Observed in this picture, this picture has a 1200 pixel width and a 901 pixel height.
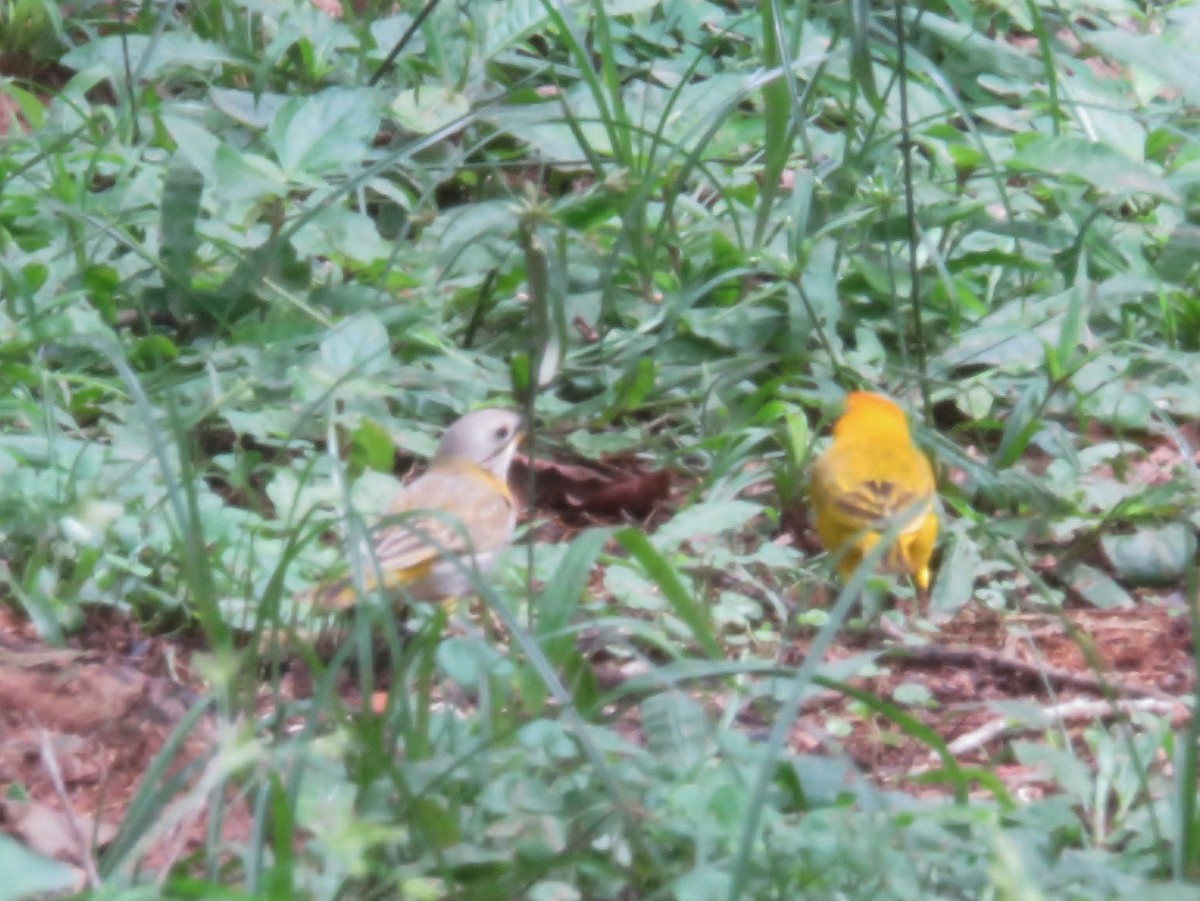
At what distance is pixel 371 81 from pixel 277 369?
1458 mm

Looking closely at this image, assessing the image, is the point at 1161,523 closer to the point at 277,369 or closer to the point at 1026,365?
the point at 1026,365

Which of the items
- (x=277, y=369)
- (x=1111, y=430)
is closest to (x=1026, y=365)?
(x=1111, y=430)

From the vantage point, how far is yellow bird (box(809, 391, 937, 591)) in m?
4.13

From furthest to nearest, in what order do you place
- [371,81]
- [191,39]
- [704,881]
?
[191,39]
[371,81]
[704,881]

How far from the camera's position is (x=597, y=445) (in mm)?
4746

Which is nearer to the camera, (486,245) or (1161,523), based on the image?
(1161,523)

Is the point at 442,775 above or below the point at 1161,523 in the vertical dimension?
above

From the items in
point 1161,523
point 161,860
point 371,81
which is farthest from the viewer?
point 371,81

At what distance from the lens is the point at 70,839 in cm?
277

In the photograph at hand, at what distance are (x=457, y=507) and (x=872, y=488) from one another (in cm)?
91

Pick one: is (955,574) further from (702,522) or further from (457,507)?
(457,507)

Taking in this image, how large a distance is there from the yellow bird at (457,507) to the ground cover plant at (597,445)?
0.32ft

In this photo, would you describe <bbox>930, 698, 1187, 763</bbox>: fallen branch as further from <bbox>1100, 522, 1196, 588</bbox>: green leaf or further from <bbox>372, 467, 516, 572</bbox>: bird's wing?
<bbox>372, 467, 516, 572</bbox>: bird's wing

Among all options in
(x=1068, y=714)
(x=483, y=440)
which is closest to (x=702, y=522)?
(x=483, y=440)
